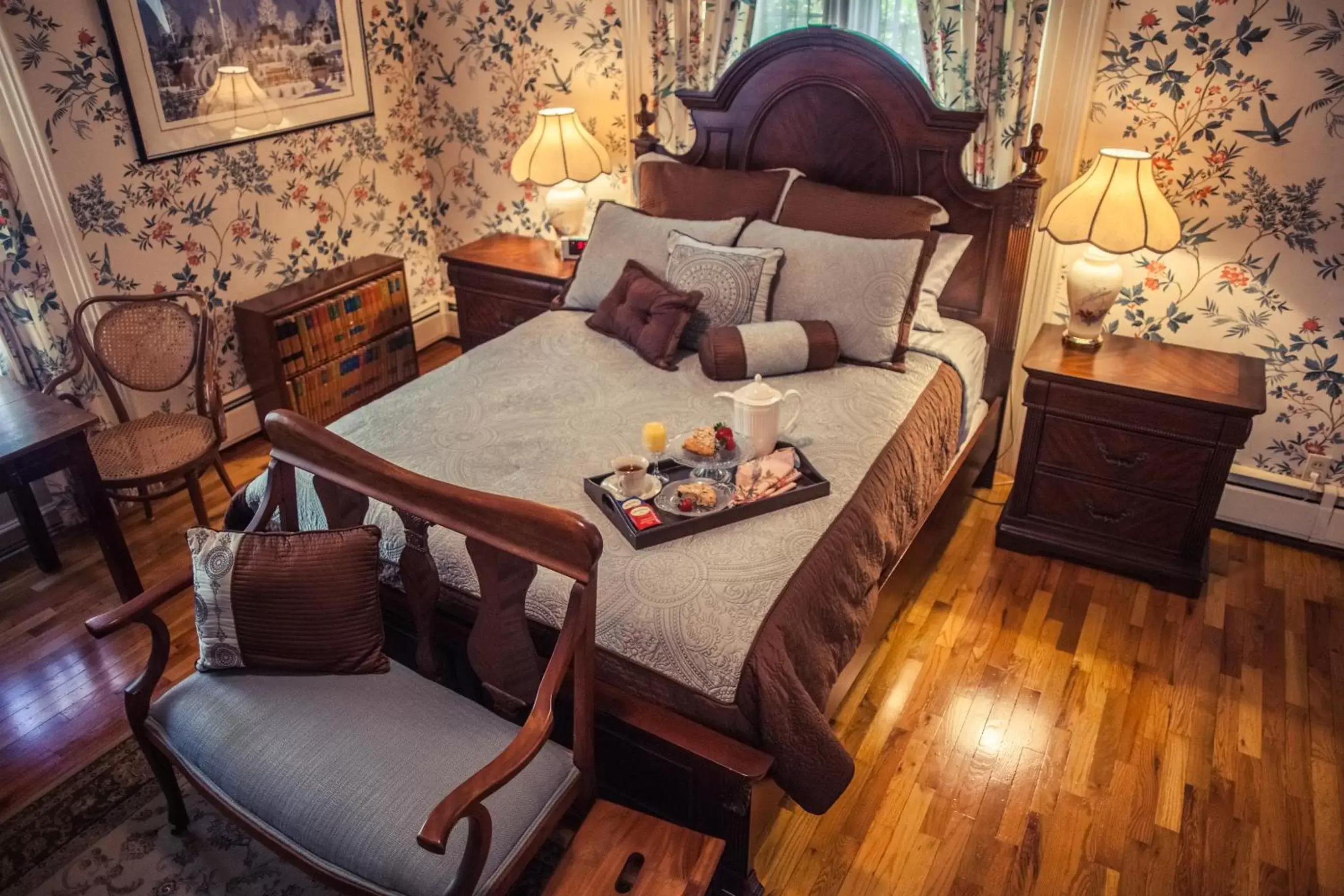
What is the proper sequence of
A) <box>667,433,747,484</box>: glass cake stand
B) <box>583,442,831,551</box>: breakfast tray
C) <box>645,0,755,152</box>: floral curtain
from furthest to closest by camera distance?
<box>645,0,755,152</box>: floral curtain, <box>667,433,747,484</box>: glass cake stand, <box>583,442,831,551</box>: breakfast tray

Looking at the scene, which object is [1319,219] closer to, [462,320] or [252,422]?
[462,320]

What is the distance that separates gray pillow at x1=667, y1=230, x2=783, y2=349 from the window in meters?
0.82

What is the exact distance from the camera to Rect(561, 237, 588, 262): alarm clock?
3.60 metres

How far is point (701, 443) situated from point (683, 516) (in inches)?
11.0

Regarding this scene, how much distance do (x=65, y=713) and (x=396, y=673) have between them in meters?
1.16

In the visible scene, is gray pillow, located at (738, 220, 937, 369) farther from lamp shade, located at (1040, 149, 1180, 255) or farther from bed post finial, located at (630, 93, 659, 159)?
bed post finial, located at (630, 93, 659, 159)

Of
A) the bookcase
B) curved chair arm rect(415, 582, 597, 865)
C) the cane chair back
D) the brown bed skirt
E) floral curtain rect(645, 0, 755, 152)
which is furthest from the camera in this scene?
the bookcase

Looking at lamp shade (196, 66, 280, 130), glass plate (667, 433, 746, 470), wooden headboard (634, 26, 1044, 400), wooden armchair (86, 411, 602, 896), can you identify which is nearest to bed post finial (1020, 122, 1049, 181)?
wooden headboard (634, 26, 1044, 400)

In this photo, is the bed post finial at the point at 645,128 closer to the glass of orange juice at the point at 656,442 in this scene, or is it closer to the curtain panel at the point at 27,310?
the glass of orange juice at the point at 656,442

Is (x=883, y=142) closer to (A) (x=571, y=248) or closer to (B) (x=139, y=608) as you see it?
(A) (x=571, y=248)

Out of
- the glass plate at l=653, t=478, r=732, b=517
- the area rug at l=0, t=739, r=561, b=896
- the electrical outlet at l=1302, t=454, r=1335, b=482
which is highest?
the glass plate at l=653, t=478, r=732, b=517

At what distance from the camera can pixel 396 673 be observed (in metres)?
1.90

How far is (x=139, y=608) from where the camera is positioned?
1.81 metres

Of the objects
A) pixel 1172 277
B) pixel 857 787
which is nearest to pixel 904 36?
pixel 1172 277
